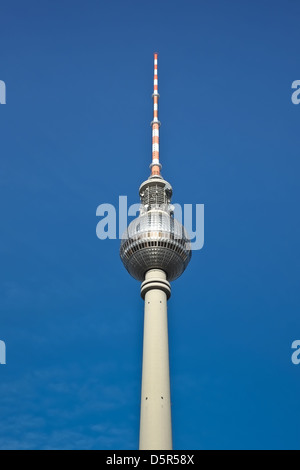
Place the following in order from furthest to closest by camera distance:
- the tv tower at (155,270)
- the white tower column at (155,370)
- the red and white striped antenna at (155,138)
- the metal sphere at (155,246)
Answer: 1. the red and white striped antenna at (155,138)
2. the metal sphere at (155,246)
3. the tv tower at (155,270)
4. the white tower column at (155,370)

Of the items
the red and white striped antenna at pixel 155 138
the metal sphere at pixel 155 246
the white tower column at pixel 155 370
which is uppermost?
the red and white striped antenna at pixel 155 138

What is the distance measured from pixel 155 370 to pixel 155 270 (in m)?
14.3

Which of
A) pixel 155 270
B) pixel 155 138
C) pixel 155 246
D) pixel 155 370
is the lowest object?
pixel 155 370

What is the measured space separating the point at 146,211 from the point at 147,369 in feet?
79.6

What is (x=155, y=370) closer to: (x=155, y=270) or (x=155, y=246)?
(x=155, y=270)

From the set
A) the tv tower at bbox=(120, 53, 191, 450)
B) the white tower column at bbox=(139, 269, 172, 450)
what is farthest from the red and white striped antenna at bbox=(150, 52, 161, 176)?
the white tower column at bbox=(139, 269, 172, 450)

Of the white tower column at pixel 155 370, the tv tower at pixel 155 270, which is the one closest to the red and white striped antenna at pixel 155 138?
the tv tower at pixel 155 270

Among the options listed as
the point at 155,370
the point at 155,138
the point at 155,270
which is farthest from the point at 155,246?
the point at 155,138

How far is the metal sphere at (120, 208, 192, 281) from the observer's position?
2601 inches

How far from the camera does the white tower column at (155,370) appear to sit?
5081 centimetres

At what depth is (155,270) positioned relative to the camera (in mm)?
65688

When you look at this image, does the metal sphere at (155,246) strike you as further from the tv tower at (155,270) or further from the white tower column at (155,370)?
the white tower column at (155,370)
